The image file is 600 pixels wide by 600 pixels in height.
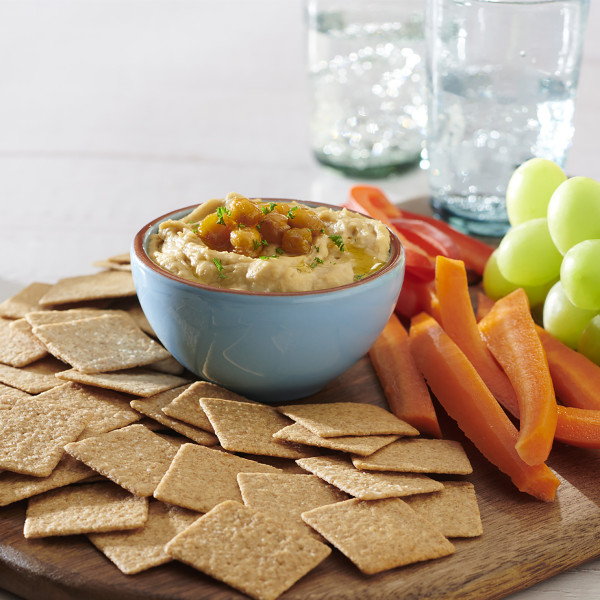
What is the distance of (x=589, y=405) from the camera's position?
1805mm

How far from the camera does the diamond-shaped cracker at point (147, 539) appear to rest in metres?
1.35

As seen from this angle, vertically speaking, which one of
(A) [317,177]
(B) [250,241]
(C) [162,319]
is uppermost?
(B) [250,241]

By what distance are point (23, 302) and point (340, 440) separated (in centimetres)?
109

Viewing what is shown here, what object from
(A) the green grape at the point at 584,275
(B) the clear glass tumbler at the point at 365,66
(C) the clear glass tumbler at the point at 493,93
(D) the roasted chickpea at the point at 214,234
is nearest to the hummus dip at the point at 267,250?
(D) the roasted chickpea at the point at 214,234

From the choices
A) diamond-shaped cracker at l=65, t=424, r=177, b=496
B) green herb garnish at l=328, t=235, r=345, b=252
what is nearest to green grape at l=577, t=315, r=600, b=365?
green herb garnish at l=328, t=235, r=345, b=252

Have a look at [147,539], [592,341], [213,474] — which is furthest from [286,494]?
[592,341]

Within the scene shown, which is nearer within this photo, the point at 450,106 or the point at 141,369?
the point at 141,369

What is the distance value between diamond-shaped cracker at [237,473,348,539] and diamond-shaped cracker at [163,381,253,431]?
0.20 meters

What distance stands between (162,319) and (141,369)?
22 cm

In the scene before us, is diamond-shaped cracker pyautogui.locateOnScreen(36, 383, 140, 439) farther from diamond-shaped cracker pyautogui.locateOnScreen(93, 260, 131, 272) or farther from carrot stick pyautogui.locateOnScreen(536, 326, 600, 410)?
carrot stick pyautogui.locateOnScreen(536, 326, 600, 410)

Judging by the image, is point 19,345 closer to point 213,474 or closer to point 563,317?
point 213,474

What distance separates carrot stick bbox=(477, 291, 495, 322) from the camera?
223 cm

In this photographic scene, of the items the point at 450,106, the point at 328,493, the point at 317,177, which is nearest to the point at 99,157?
the point at 317,177

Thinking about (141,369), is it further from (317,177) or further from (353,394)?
(317,177)
